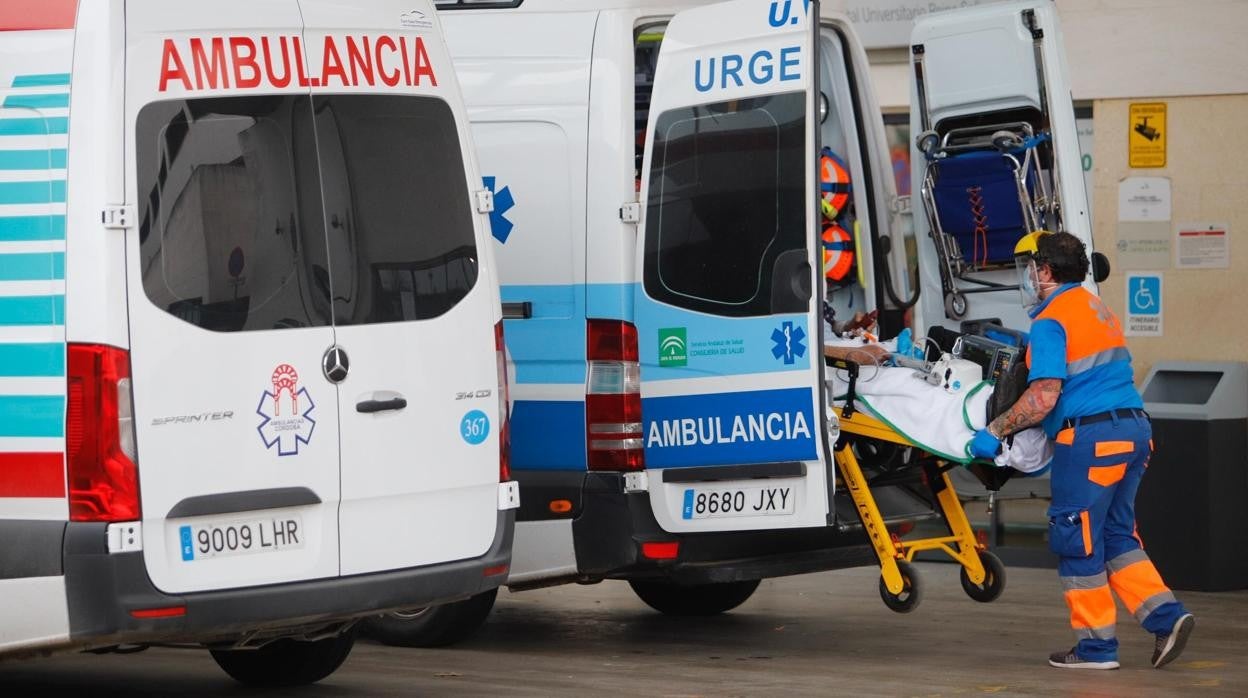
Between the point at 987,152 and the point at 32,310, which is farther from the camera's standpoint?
the point at 987,152

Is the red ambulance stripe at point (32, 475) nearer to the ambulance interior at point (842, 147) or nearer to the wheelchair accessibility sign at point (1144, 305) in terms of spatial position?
the ambulance interior at point (842, 147)

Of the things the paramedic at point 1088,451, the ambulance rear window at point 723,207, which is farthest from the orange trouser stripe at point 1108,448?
the ambulance rear window at point 723,207

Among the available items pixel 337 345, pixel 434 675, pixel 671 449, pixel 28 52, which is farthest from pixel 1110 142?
pixel 28 52

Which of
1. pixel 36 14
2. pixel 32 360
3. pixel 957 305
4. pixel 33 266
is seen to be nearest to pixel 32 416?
pixel 32 360

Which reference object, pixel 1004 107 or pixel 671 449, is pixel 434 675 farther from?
pixel 1004 107

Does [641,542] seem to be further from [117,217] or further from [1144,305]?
[1144,305]

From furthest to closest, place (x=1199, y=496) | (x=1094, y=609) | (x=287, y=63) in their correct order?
(x=1199, y=496) → (x=1094, y=609) → (x=287, y=63)

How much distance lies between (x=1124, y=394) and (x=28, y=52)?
4169 mm

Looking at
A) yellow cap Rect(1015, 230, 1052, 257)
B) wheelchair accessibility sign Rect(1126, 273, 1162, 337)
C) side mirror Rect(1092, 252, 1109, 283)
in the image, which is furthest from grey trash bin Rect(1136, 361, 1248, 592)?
yellow cap Rect(1015, 230, 1052, 257)

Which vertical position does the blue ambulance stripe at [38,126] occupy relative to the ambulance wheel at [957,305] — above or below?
above

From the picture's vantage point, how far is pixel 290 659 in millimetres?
7504

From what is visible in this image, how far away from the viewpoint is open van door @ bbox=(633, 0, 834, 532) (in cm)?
753

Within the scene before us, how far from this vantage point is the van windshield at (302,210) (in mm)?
6043

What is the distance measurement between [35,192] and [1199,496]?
21.1ft
